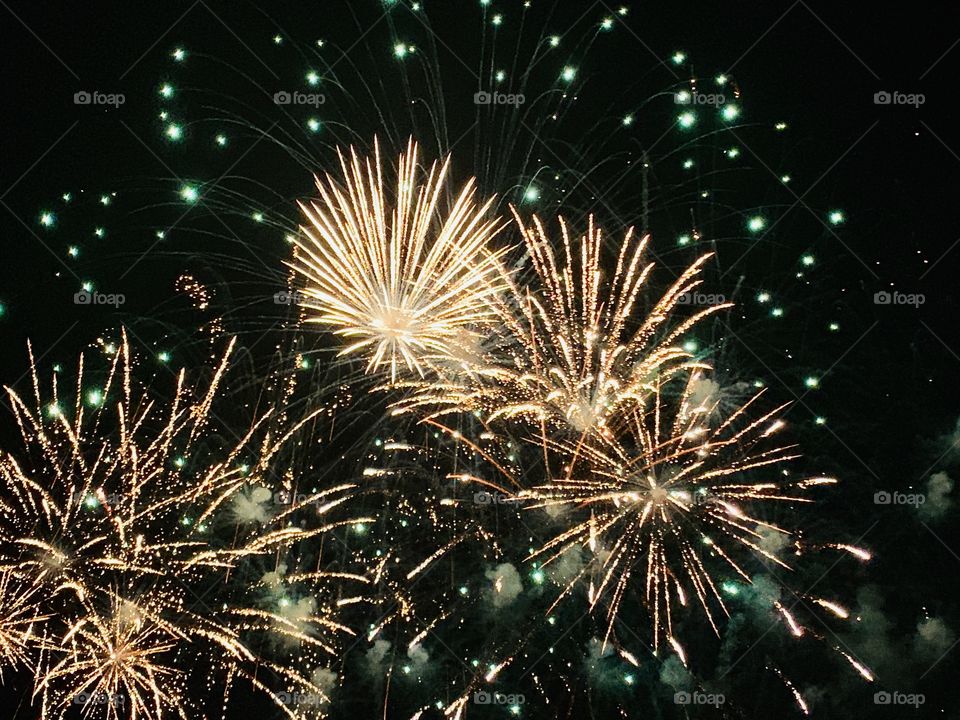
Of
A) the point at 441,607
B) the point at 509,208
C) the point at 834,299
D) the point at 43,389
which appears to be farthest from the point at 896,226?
the point at 43,389

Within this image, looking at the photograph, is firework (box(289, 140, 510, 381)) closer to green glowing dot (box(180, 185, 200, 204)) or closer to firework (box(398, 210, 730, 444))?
firework (box(398, 210, 730, 444))

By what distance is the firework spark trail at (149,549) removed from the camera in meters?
9.70

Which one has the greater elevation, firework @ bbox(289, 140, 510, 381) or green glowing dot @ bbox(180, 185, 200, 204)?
green glowing dot @ bbox(180, 185, 200, 204)

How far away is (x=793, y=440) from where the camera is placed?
1173 centimetres

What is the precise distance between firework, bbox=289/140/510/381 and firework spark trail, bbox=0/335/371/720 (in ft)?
5.99

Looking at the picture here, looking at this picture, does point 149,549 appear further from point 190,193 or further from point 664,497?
point 664,497

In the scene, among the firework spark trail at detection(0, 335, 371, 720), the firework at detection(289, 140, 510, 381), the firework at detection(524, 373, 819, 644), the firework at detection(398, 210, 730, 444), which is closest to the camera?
the firework at detection(289, 140, 510, 381)

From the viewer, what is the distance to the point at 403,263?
8.51m

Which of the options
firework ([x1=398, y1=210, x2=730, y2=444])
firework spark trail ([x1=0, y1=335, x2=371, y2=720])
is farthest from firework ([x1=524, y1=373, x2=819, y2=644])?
firework spark trail ([x1=0, y1=335, x2=371, y2=720])

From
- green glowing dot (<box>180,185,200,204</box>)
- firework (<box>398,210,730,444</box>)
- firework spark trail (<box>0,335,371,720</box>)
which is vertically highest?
green glowing dot (<box>180,185,200,204</box>)

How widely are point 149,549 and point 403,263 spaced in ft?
17.5

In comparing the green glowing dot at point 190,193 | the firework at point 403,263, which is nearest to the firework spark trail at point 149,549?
the firework at point 403,263

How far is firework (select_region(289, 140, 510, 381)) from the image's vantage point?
27.8 ft

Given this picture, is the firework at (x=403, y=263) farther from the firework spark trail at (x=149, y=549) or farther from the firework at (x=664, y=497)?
the firework at (x=664, y=497)
